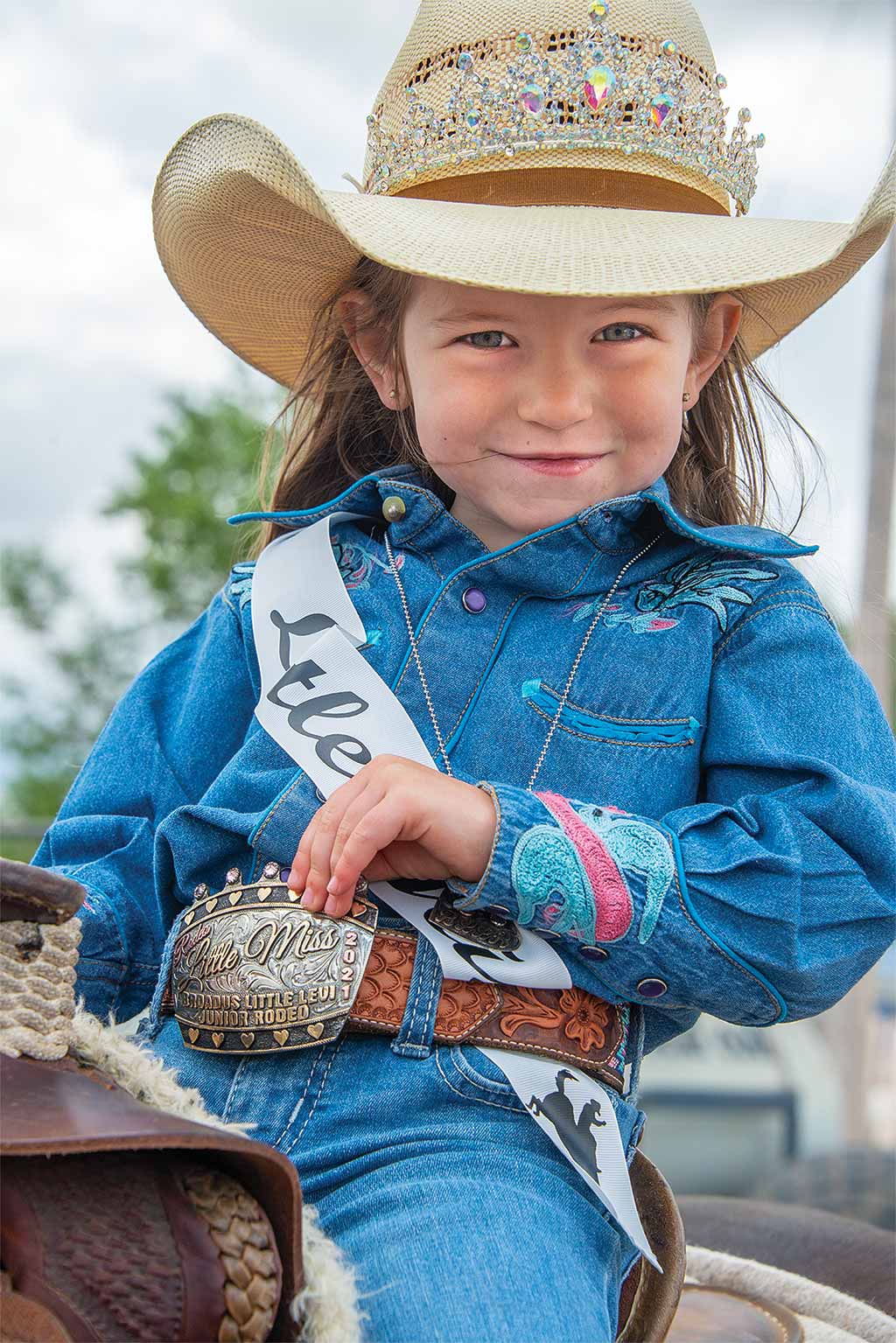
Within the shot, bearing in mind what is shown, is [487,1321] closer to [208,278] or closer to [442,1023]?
[442,1023]

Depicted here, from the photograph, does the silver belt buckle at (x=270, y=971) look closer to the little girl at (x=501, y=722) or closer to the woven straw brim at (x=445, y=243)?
the little girl at (x=501, y=722)

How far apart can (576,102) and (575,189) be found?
4.6 inches

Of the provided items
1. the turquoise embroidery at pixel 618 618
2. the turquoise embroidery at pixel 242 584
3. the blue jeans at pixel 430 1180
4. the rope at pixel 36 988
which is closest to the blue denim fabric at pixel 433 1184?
the blue jeans at pixel 430 1180

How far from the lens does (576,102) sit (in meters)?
2.04

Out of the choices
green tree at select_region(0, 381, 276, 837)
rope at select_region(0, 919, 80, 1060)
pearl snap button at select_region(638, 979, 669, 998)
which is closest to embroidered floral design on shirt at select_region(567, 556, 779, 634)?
pearl snap button at select_region(638, 979, 669, 998)

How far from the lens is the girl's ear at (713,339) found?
7.47 feet

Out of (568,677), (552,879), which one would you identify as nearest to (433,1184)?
(552,879)

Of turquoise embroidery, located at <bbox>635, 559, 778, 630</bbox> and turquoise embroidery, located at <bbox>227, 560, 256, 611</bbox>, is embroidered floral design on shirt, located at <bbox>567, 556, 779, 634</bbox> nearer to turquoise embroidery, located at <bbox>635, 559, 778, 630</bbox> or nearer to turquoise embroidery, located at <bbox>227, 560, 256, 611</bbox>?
turquoise embroidery, located at <bbox>635, 559, 778, 630</bbox>

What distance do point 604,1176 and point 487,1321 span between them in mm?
295

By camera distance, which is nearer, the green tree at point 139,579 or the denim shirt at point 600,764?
the denim shirt at point 600,764

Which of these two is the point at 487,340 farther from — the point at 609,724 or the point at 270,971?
the point at 270,971

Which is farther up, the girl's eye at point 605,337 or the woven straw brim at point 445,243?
the woven straw brim at point 445,243

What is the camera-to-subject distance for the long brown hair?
7.86 ft

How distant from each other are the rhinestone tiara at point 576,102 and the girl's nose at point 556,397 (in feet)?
1.11
